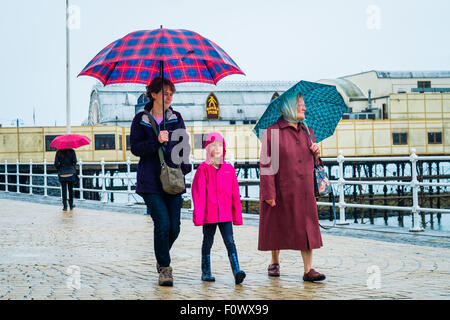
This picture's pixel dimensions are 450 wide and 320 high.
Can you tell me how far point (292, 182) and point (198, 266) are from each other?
5.70ft

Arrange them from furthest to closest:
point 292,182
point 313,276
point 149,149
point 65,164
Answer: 1. point 65,164
2. point 292,182
3. point 313,276
4. point 149,149

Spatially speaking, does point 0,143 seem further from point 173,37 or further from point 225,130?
point 173,37

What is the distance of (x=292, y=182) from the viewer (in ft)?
20.5

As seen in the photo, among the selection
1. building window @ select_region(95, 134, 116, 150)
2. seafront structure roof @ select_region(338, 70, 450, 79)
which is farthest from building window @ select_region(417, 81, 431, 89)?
building window @ select_region(95, 134, 116, 150)

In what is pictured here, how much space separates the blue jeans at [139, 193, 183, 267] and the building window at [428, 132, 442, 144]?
168ft

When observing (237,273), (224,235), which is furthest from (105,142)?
(237,273)

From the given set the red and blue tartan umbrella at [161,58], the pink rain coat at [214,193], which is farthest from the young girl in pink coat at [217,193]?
the red and blue tartan umbrella at [161,58]

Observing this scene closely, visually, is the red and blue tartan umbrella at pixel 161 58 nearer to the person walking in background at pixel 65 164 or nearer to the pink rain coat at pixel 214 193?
the pink rain coat at pixel 214 193

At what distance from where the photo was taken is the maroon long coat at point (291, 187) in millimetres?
6211

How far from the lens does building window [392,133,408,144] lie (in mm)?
54094

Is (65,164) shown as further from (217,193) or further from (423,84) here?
(423,84)

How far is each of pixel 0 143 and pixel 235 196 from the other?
4774 cm

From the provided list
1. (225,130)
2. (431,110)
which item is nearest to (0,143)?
(225,130)

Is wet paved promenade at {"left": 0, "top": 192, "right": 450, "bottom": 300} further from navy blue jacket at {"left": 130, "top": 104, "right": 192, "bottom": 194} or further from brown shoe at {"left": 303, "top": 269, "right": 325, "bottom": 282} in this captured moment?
navy blue jacket at {"left": 130, "top": 104, "right": 192, "bottom": 194}
